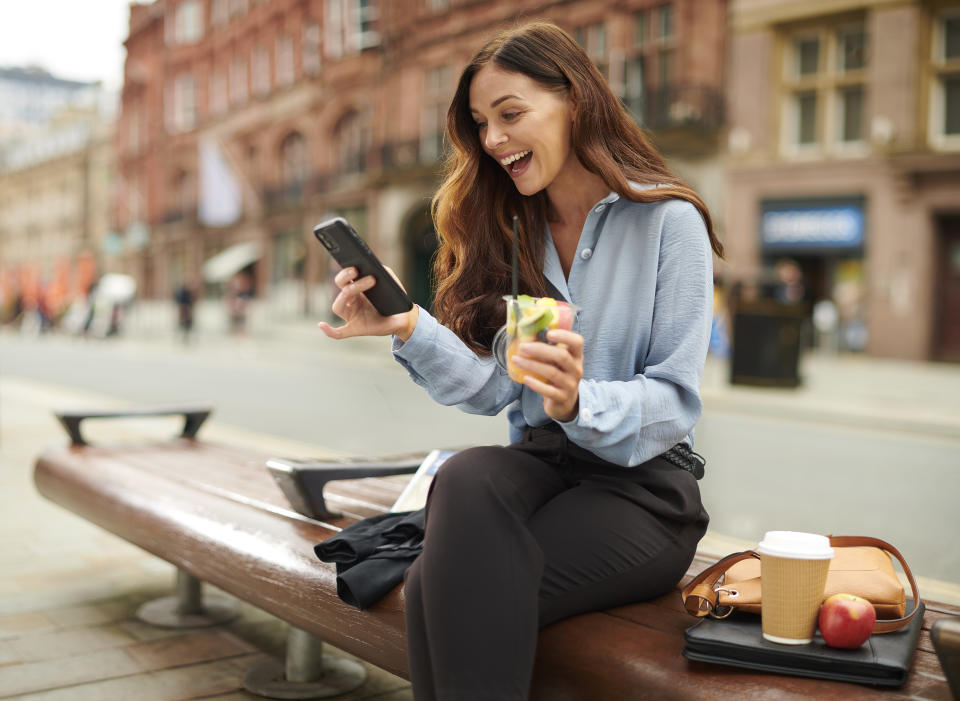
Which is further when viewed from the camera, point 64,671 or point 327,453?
point 327,453

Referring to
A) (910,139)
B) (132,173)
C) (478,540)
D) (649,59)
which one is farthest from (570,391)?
(132,173)

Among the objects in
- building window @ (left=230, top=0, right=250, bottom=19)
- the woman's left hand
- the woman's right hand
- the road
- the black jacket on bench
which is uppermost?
building window @ (left=230, top=0, right=250, bottom=19)

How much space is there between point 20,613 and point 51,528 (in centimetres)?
123

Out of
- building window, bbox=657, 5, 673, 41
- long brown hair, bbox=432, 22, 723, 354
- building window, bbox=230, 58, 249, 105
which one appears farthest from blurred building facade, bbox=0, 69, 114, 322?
long brown hair, bbox=432, 22, 723, 354

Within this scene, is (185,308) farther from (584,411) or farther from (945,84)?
(584,411)

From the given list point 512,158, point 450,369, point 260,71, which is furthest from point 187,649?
point 260,71

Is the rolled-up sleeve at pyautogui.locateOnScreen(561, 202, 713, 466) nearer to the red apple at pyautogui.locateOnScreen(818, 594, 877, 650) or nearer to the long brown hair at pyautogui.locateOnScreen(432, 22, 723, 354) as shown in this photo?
the long brown hair at pyautogui.locateOnScreen(432, 22, 723, 354)

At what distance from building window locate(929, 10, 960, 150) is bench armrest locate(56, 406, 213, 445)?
16.6 meters

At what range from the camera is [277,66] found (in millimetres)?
29891

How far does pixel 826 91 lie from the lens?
1847cm

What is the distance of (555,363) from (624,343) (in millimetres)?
460

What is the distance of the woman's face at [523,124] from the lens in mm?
1977

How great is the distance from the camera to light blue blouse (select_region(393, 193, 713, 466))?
1713 millimetres

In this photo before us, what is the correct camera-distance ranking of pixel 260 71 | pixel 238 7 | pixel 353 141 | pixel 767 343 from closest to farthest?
pixel 767 343
pixel 353 141
pixel 260 71
pixel 238 7
